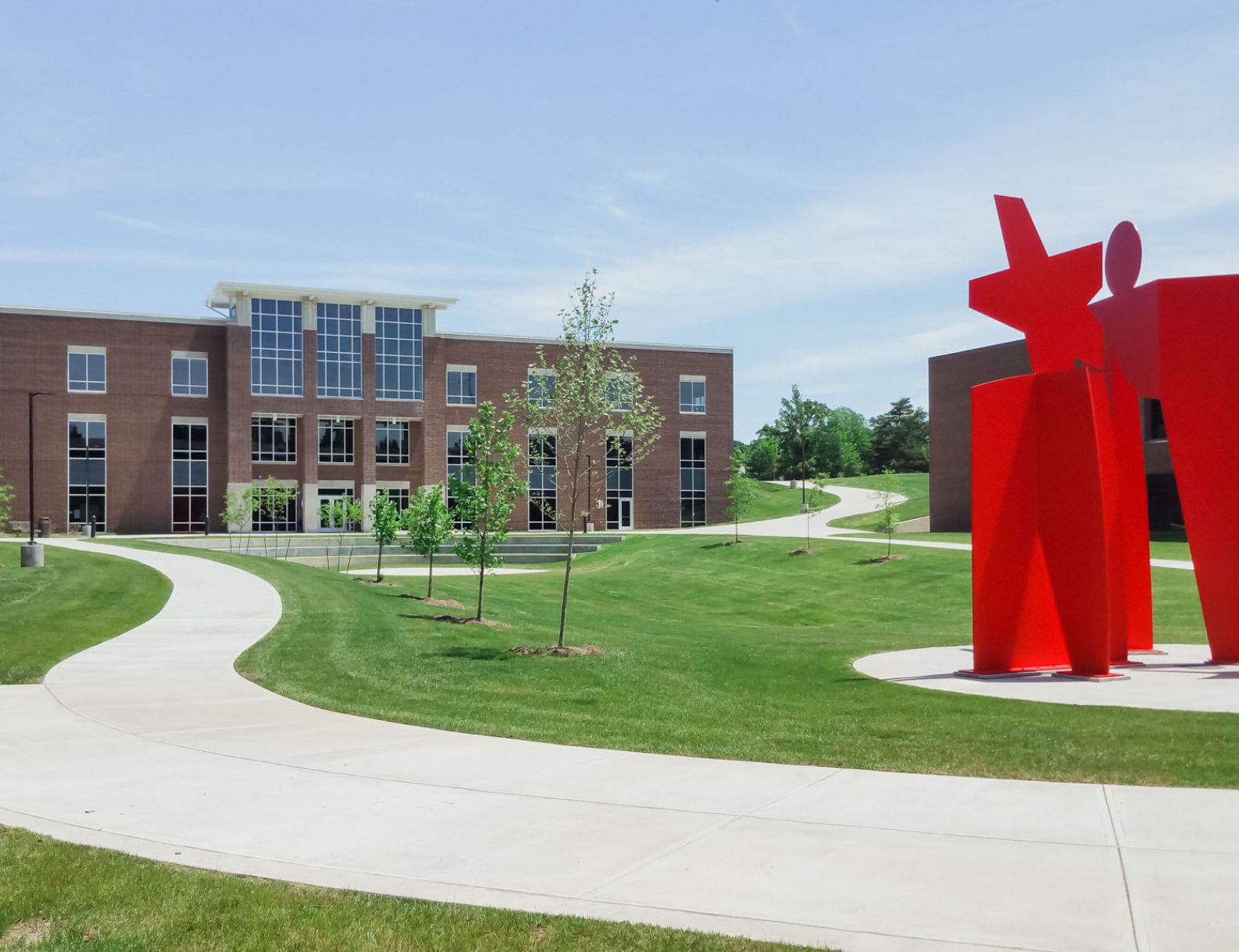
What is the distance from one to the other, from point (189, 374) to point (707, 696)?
6006 cm

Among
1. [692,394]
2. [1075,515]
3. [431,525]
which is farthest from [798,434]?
[1075,515]

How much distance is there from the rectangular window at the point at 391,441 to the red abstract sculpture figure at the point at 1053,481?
189ft

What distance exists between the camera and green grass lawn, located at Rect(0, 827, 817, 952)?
15.7ft

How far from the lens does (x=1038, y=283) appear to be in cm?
1551

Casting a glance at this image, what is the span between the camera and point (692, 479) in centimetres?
7819

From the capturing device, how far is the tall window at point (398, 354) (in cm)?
6956

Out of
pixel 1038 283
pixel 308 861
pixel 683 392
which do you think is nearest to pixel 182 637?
pixel 308 861

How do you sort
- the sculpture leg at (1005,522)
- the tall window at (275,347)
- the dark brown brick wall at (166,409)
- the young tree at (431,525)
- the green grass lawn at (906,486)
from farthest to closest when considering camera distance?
the green grass lawn at (906,486), the tall window at (275,347), the dark brown brick wall at (166,409), the young tree at (431,525), the sculpture leg at (1005,522)

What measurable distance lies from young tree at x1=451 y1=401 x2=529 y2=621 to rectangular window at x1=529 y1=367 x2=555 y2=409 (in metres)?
4.49

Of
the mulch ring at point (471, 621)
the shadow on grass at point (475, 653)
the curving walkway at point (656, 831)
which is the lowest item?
the mulch ring at point (471, 621)

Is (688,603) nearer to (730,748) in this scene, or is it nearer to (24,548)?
(24,548)

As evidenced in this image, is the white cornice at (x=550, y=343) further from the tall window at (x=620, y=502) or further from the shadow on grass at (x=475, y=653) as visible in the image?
the shadow on grass at (x=475, y=653)

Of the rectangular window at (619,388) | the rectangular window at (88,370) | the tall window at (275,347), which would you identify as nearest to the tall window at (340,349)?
the tall window at (275,347)

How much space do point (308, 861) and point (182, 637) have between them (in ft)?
41.5
